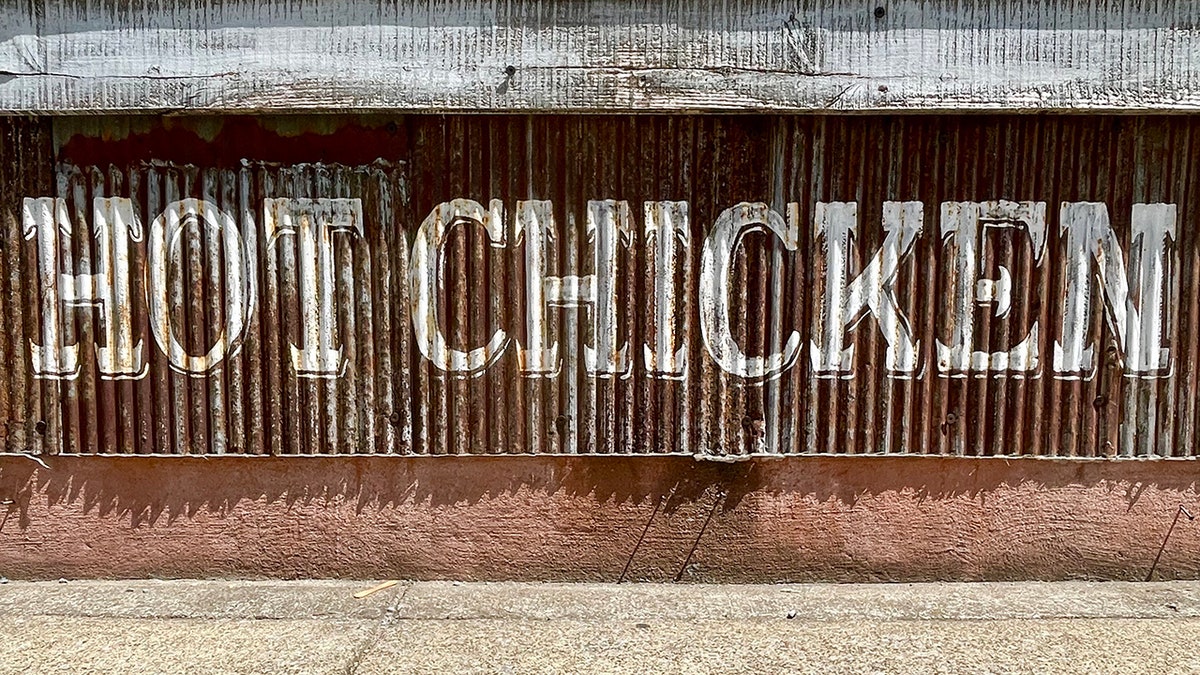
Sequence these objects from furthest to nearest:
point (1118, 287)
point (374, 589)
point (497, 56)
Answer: point (374, 589)
point (1118, 287)
point (497, 56)

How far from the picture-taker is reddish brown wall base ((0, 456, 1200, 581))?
416cm

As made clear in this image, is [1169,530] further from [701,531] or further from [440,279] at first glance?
[440,279]

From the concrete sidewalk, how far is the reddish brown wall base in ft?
0.36

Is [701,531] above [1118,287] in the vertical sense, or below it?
below

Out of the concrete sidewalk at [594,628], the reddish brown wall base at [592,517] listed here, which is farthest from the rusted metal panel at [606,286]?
the concrete sidewalk at [594,628]

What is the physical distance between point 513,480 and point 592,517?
16.5 inches

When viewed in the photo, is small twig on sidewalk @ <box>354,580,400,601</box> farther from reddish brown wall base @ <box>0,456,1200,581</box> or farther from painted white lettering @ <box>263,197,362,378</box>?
painted white lettering @ <box>263,197,362,378</box>

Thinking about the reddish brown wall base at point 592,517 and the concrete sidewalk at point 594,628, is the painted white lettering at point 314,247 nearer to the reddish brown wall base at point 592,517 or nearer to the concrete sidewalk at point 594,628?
the reddish brown wall base at point 592,517

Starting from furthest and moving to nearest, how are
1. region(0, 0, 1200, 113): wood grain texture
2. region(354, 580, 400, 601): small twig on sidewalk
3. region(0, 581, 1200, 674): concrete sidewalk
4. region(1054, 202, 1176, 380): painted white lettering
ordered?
region(354, 580, 400, 601): small twig on sidewalk
region(1054, 202, 1176, 380): painted white lettering
region(0, 0, 1200, 113): wood grain texture
region(0, 581, 1200, 674): concrete sidewalk

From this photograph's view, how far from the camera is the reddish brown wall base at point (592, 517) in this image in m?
4.16

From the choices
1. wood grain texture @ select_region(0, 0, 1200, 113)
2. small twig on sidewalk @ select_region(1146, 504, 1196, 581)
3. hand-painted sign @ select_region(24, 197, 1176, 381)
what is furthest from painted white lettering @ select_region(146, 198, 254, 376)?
small twig on sidewalk @ select_region(1146, 504, 1196, 581)

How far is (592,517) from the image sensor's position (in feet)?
13.8

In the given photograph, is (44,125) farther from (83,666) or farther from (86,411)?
(83,666)

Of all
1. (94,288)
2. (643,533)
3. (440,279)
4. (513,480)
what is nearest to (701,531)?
(643,533)
